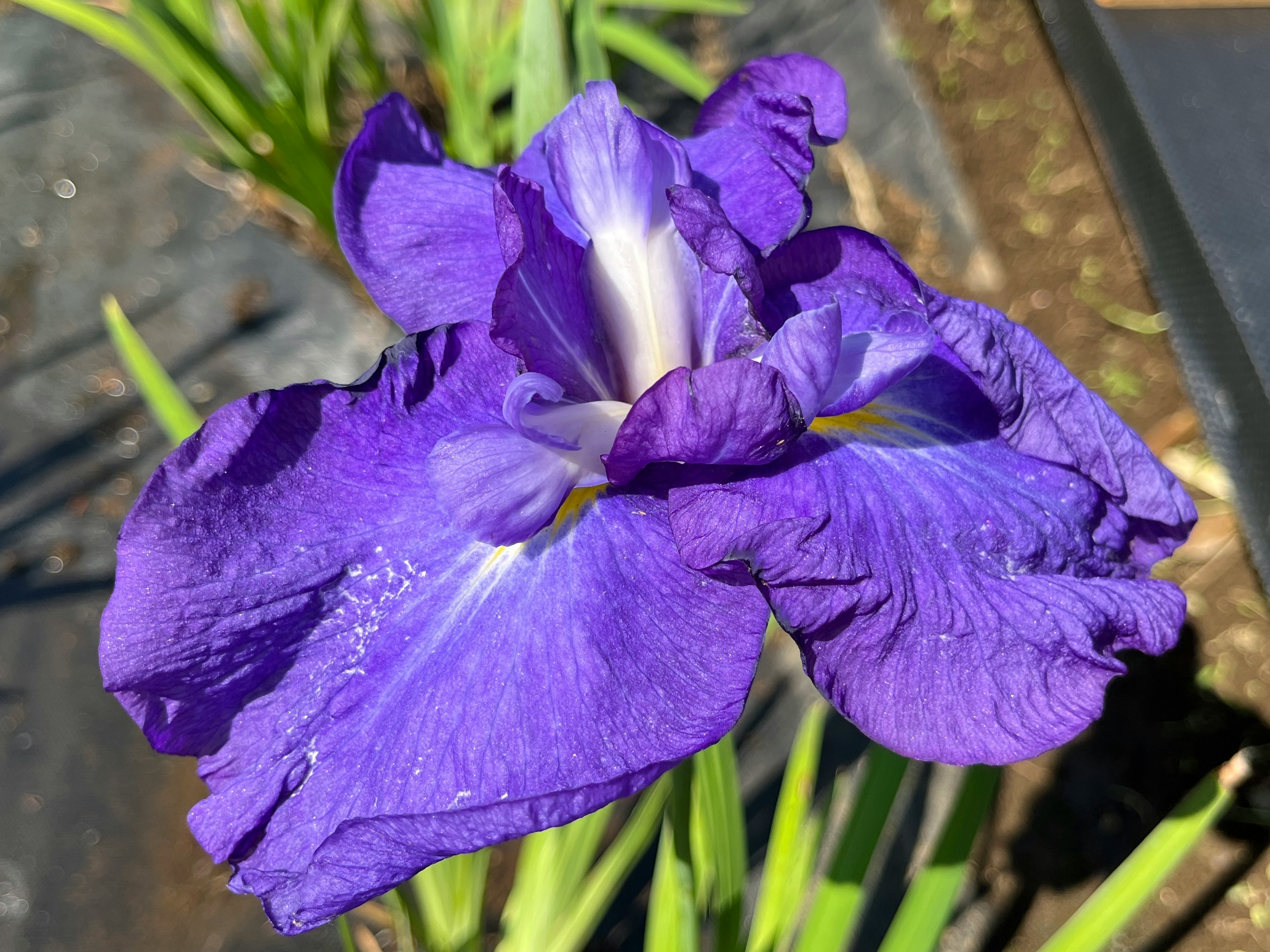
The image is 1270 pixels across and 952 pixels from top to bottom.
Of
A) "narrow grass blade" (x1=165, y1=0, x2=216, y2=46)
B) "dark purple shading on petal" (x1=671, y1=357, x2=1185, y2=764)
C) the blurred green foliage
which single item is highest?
"narrow grass blade" (x1=165, y1=0, x2=216, y2=46)

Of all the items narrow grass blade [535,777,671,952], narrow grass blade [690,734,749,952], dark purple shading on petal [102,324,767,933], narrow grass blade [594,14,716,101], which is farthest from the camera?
narrow grass blade [594,14,716,101]

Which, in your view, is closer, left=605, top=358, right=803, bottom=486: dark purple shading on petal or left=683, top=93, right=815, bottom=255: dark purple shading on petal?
left=605, top=358, right=803, bottom=486: dark purple shading on petal

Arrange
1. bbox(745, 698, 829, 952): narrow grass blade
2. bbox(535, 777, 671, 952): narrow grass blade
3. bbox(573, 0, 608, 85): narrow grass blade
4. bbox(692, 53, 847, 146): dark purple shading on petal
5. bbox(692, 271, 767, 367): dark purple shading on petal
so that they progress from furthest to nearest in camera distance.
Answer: bbox(535, 777, 671, 952): narrow grass blade
bbox(745, 698, 829, 952): narrow grass blade
bbox(573, 0, 608, 85): narrow grass blade
bbox(692, 53, 847, 146): dark purple shading on petal
bbox(692, 271, 767, 367): dark purple shading on petal

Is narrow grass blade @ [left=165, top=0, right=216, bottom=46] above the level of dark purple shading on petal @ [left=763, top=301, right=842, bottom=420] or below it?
above

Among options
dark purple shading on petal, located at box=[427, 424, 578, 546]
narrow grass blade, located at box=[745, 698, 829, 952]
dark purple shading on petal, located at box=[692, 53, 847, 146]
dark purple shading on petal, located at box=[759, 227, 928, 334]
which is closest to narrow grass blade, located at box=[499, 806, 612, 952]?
narrow grass blade, located at box=[745, 698, 829, 952]

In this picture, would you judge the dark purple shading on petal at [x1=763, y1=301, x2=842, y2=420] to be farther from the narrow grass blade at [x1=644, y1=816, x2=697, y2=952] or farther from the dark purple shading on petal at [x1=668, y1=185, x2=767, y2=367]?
the narrow grass blade at [x1=644, y1=816, x2=697, y2=952]

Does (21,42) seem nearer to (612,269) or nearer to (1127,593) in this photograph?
(612,269)

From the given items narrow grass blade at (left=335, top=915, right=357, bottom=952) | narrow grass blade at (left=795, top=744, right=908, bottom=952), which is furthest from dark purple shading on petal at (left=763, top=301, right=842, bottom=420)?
narrow grass blade at (left=335, top=915, right=357, bottom=952)
